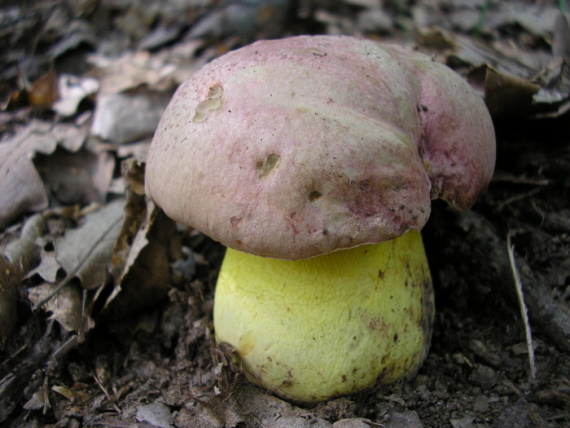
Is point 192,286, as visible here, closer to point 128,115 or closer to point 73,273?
point 73,273

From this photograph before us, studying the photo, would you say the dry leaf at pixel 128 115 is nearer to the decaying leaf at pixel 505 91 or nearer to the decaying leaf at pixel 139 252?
the decaying leaf at pixel 139 252

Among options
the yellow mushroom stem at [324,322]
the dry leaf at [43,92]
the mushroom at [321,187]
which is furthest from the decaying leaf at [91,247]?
the dry leaf at [43,92]

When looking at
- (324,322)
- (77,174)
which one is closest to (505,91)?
(324,322)

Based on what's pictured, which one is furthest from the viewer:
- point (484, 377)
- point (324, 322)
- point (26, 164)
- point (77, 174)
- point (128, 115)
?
point (128, 115)

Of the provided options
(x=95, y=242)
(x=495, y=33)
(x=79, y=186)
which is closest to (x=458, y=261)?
(x=95, y=242)

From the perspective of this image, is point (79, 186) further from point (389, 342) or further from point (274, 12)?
point (274, 12)

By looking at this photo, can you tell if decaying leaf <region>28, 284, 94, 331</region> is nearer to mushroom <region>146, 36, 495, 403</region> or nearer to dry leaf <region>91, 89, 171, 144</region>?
mushroom <region>146, 36, 495, 403</region>

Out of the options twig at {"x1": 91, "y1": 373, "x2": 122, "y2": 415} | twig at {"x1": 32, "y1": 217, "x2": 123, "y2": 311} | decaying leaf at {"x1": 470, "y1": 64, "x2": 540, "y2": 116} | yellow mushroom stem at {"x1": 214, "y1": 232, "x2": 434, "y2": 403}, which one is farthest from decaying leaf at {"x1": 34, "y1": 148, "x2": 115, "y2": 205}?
decaying leaf at {"x1": 470, "y1": 64, "x2": 540, "y2": 116}
